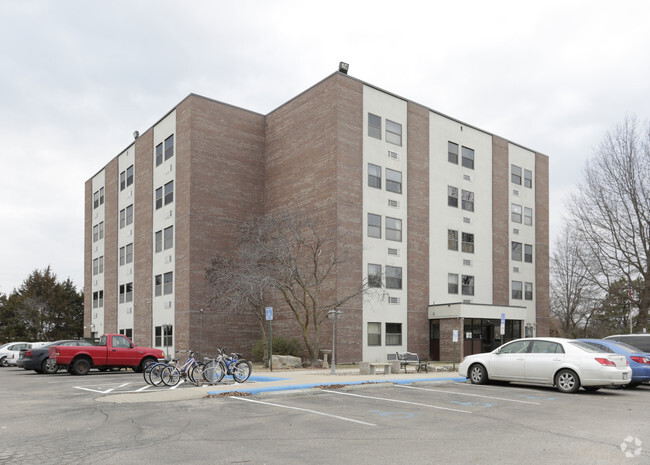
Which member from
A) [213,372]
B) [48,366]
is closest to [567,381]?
[213,372]

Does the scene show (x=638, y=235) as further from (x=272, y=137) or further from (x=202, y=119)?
(x=202, y=119)

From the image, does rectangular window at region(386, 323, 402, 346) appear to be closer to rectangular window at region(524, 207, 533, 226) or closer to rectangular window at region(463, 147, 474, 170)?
rectangular window at region(463, 147, 474, 170)

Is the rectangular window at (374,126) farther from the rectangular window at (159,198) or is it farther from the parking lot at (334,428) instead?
the parking lot at (334,428)

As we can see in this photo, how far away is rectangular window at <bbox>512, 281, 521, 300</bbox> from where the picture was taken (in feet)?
137

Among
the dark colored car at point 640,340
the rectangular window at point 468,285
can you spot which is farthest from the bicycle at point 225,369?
the rectangular window at point 468,285

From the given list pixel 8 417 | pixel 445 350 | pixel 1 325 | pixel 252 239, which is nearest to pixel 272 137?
pixel 252 239

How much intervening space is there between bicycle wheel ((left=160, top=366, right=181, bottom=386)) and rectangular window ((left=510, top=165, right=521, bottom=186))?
1226 inches

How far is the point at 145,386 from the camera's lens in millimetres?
18312

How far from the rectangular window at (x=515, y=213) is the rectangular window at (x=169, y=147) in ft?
76.8

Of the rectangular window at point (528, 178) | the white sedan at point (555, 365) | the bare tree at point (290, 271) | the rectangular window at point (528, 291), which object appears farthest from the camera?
the rectangular window at point (528, 178)

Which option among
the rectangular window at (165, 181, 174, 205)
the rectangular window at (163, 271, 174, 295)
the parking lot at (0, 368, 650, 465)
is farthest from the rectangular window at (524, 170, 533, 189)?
the parking lot at (0, 368, 650, 465)

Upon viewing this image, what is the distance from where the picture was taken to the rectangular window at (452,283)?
3727cm

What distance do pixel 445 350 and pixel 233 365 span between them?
742 inches

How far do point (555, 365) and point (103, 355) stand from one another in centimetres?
1756
